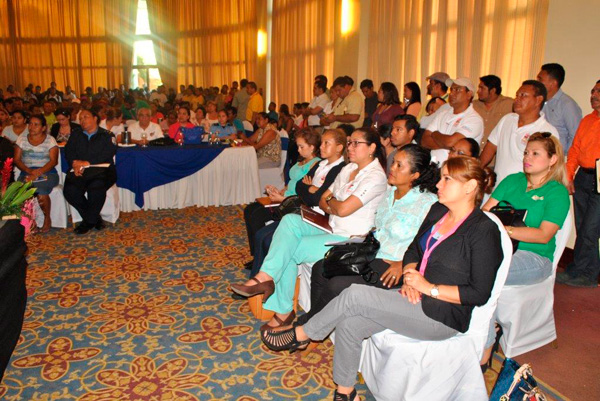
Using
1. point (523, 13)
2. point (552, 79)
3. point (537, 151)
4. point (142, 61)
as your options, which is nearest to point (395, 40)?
point (523, 13)

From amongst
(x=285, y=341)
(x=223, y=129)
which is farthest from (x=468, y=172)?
(x=223, y=129)

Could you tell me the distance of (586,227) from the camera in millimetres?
4027

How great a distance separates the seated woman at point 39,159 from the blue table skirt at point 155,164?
30cm

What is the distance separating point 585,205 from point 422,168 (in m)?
2.14

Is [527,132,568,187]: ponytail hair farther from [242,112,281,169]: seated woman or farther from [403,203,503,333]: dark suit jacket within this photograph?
[242,112,281,169]: seated woman

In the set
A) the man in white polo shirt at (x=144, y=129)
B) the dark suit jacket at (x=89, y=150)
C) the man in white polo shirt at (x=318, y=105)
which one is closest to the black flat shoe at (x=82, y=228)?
the dark suit jacket at (x=89, y=150)

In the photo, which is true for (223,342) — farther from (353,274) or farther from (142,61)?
(142,61)

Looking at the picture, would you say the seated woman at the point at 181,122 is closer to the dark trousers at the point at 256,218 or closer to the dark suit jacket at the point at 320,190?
the dark trousers at the point at 256,218

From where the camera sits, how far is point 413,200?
110 inches

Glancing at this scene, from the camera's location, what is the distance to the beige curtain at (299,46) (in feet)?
36.4

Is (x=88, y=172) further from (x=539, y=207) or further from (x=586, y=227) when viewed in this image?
(x=586, y=227)

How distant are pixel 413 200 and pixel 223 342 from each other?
148 centimetres

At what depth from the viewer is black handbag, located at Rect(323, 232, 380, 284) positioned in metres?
2.64

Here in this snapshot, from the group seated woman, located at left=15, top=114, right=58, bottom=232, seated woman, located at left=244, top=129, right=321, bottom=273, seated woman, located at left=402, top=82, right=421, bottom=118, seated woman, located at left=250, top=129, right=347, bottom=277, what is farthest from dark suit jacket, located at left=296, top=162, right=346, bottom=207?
seated woman, located at left=15, top=114, right=58, bottom=232
